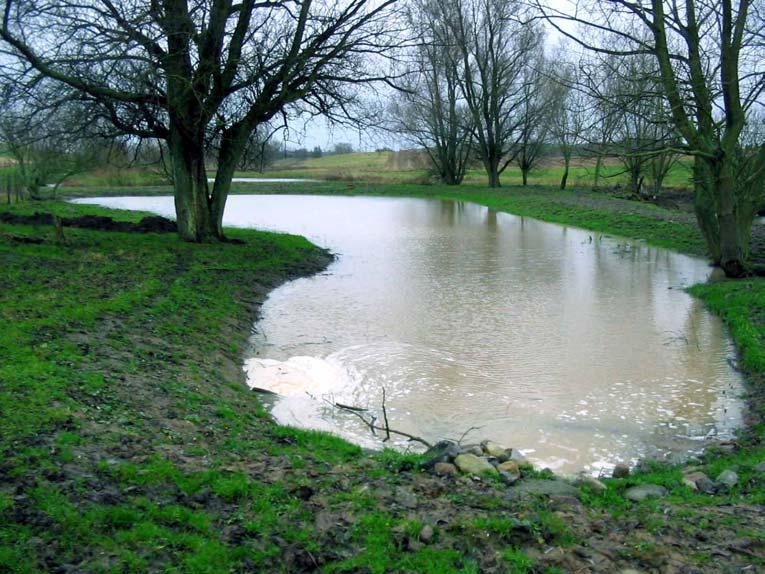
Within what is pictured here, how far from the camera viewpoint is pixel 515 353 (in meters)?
10.4

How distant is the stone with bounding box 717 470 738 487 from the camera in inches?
227

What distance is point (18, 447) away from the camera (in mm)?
5195

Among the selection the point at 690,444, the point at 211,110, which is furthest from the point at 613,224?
the point at 690,444

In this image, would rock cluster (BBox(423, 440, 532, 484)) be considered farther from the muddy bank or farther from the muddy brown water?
the muddy bank

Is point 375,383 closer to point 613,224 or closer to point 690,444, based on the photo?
point 690,444

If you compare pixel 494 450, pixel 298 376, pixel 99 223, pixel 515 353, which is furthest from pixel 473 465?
pixel 99 223

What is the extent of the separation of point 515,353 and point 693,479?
14.9ft

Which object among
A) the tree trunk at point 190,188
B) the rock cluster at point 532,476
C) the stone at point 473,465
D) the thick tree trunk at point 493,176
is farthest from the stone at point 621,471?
the thick tree trunk at point 493,176

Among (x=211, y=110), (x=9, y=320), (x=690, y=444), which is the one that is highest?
(x=211, y=110)

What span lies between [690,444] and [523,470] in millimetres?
2155

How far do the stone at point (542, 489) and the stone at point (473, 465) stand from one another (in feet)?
0.94

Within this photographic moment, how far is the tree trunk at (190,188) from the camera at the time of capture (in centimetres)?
1705

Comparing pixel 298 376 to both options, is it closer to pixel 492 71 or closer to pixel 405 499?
pixel 405 499

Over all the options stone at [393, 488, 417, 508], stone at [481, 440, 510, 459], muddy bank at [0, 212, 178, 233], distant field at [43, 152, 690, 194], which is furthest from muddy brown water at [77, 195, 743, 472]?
distant field at [43, 152, 690, 194]
